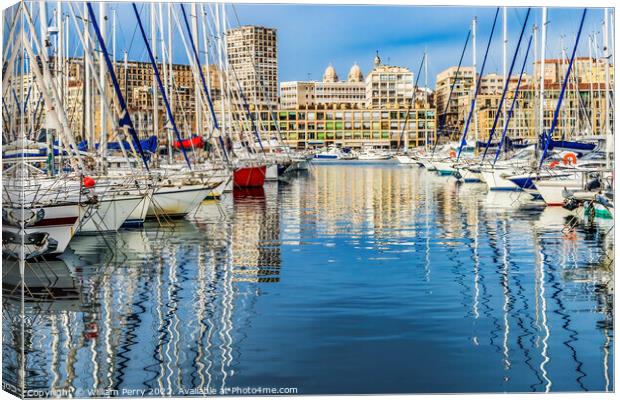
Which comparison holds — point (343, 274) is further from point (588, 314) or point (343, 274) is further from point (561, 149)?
point (561, 149)

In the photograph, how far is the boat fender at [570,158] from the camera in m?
31.8

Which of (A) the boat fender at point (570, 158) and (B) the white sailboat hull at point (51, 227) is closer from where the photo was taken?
(B) the white sailboat hull at point (51, 227)

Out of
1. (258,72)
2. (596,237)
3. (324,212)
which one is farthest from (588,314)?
(258,72)

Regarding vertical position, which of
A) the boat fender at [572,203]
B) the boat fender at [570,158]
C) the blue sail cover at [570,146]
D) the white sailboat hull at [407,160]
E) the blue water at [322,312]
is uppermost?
the blue sail cover at [570,146]

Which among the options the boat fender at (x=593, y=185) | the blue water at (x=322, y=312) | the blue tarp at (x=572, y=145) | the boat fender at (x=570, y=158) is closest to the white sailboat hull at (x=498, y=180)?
the blue tarp at (x=572, y=145)

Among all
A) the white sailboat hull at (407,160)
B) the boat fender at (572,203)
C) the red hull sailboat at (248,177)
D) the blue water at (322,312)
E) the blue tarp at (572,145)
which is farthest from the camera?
the white sailboat hull at (407,160)

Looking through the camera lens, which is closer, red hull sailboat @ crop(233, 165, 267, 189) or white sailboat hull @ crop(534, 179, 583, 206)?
white sailboat hull @ crop(534, 179, 583, 206)

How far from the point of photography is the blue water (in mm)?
9891

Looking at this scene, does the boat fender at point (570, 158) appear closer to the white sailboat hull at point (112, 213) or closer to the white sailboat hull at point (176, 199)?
the white sailboat hull at point (176, 199)

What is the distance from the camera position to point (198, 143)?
3816 cm

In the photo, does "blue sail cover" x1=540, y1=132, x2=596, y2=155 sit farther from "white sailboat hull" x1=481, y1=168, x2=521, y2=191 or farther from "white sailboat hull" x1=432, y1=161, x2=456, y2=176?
"white sailboat hull" x1=432, y1=161, x2=456, y2=176

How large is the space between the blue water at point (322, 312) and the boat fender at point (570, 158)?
714 cm

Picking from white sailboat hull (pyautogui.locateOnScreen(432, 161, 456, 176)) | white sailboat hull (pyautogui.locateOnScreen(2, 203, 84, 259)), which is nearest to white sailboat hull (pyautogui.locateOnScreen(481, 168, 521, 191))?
white sailboat hull (pyautogui.locateOnScreen(432, 161, 456, 176))

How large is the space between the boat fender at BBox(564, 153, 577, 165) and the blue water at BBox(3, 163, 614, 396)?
7.14 m
